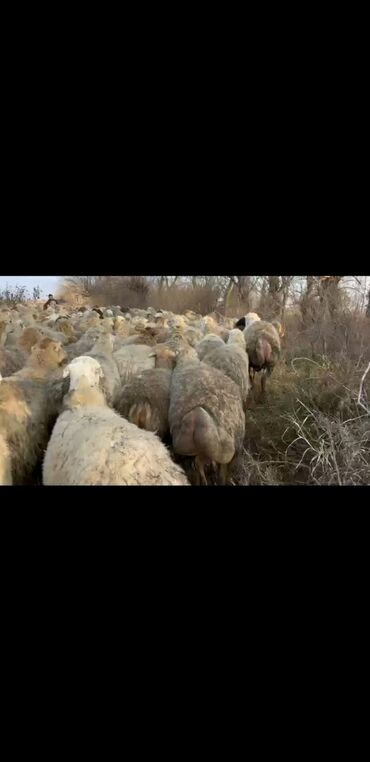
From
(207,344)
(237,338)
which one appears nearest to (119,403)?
(207,344)

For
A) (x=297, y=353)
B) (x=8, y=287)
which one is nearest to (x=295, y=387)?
(x=297, y=353)

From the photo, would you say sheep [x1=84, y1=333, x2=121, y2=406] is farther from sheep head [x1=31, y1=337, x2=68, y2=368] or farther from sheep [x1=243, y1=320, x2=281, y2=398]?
sheep [x1=243, y1=320, x2=281, y2=398]

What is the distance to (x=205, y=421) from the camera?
343 cm

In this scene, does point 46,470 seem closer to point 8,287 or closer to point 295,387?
point 8,287

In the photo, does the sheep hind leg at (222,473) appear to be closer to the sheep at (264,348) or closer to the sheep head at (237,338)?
the sheep at (264,348)

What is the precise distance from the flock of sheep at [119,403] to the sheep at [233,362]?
18 millimetres

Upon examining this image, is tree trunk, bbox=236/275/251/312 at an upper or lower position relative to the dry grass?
upper

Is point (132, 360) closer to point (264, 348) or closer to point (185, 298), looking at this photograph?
point (185, 298)

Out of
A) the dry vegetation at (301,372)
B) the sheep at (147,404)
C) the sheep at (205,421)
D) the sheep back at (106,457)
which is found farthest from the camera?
the sheep at (147,404)

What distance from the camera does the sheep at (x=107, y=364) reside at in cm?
408

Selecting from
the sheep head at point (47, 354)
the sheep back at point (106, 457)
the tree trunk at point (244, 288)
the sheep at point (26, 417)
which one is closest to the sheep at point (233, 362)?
the tree trunk at point (244, 288)

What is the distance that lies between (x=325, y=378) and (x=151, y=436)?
209cm

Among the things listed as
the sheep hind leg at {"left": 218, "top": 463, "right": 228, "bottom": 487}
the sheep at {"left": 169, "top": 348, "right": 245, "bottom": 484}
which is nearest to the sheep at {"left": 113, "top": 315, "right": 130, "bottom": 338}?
the sheep at {"left": 169, "top": 348, "right": 245, "bottom": 484}

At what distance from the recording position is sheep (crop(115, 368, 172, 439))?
381 cm
